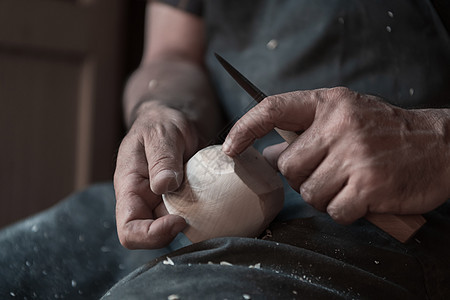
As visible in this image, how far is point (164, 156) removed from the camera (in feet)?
1.87

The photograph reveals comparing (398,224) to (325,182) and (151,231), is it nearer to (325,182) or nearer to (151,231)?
(325,182)

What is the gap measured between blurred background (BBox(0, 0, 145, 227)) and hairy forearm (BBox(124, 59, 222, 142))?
767mm

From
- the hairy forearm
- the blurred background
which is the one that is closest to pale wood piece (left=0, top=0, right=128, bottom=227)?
the blurred background

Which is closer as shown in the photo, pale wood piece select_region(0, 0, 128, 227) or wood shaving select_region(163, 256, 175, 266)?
wood shaving select_region(163, 256, 175, 266)

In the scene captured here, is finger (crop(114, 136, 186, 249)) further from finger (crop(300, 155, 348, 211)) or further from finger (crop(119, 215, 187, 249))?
finger (crop(300, 155, 348, 211))

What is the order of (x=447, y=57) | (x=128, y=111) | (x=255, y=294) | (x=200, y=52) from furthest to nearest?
(x=200, y=52) → (x=128, y=111) → (x=447, y=57) → (x=255, y=294)

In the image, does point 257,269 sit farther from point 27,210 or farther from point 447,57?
point 27,210

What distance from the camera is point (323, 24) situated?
74cm

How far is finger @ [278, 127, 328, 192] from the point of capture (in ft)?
1.71

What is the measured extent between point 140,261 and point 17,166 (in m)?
1.05

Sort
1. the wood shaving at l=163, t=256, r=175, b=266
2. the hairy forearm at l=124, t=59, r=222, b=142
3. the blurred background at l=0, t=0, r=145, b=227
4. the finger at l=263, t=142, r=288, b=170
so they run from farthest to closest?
the blurred background at l=0, t=0, r=145, b=227
the hairy forearm at l=124, t=59, r=222, b=142
the finger at l=263, t=142, r=288, b=170
the wood shaving at l=163, t=256, r=175, b=266

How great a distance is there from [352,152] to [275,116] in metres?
0.08

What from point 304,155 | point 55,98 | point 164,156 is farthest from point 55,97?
point 304,155

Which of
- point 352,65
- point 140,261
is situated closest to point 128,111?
point 140,261
